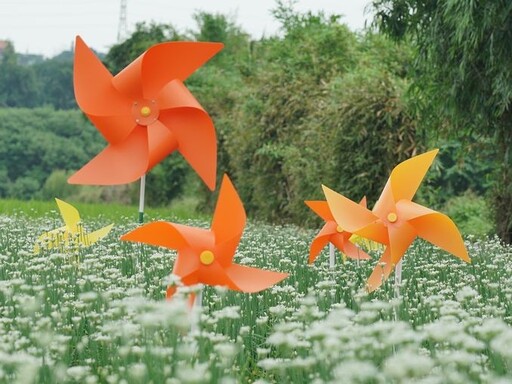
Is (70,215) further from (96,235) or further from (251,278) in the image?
(251,278)

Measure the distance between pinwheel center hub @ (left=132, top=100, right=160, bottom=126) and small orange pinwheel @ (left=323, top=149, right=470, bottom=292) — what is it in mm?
1886

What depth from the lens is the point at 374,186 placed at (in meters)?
16.6

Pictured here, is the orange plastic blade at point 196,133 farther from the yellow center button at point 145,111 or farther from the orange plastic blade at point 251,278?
the orange plastic blade at point 251,278

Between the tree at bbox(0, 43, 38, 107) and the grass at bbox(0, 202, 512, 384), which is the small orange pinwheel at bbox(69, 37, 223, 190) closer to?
the grass at bbox(0, 202, 512, 384)

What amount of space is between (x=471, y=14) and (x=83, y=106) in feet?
16.0

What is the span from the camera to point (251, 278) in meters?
5.99

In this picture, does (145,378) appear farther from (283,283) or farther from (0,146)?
(0,146)

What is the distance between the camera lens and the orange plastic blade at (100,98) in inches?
352

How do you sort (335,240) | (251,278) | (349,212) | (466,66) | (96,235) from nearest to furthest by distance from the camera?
(251,278) → (349,212) → (335,240) → (96,235) → (466,66)

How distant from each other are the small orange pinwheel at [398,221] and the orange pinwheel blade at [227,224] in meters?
1.68

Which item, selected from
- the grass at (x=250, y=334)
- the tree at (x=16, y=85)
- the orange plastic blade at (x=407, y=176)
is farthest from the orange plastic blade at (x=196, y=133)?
the tree at (x=16, y=85)

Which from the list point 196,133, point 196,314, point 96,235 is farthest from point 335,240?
point 196,314

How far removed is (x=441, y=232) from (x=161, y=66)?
2.65m

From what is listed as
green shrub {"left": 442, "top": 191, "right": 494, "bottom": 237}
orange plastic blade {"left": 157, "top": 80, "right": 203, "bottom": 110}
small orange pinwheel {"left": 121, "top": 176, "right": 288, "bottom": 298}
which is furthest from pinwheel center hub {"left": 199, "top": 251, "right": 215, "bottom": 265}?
green shrub {"left": 442, "top": 191, "right": 494, "bottom": 237}
